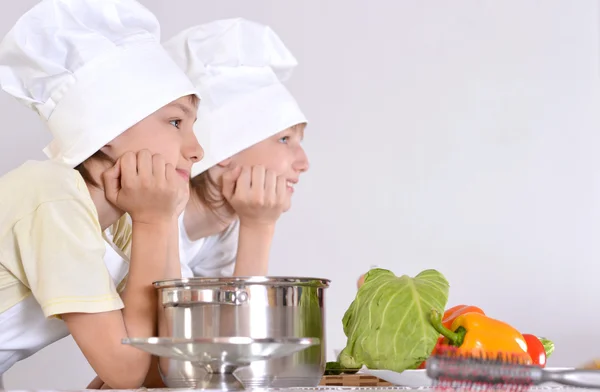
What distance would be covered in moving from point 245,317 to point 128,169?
1.46ft

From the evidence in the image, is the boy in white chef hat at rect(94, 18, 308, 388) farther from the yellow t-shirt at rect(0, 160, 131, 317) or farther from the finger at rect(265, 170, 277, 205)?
the yellow t-shirt at rect(0, 160, 131, 317)

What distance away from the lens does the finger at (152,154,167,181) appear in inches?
48.6

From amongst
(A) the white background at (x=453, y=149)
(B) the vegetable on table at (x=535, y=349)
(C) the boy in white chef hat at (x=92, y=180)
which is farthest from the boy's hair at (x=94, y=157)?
(A) the white background at (x=453, y=149)

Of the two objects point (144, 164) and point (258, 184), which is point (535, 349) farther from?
point (258, 184)

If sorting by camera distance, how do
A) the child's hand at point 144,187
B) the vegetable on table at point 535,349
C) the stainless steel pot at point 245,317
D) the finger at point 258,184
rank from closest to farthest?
1. the stainless steel pot at point 245,317
2. the vegetable on table at point 535,349
3. the child's hand at point 144,187
4. the finger at point 258,184

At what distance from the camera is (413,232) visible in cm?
252

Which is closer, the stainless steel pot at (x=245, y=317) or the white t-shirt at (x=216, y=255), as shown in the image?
the stainless steel pot at (x=245, y=317)

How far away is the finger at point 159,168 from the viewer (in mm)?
1234

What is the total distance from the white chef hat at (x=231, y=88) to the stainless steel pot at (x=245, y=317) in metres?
0.82

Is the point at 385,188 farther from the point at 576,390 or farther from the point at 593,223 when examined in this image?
the point at 576,390

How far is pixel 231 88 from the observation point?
176 cm

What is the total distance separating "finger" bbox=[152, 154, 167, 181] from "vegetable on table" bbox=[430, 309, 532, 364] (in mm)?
498

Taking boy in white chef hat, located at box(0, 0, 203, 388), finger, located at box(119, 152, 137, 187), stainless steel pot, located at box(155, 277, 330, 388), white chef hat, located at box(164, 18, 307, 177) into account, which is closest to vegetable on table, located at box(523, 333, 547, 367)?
stainless steel pot, located at box(155, 277, 330, 388)

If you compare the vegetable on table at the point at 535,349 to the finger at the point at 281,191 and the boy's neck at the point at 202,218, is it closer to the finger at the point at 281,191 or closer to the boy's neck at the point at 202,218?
the finger at the point at 281,191
